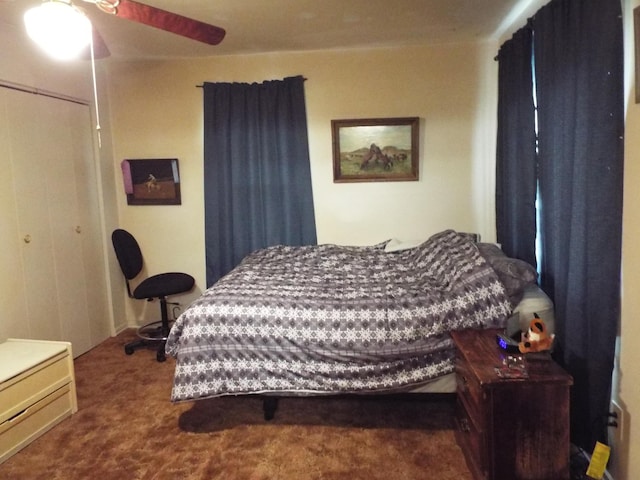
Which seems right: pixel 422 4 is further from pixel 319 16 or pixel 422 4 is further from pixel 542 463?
pixel 542 463

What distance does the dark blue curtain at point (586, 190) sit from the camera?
1776 mm

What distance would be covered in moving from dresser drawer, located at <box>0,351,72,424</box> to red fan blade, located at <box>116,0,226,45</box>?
1.91 m

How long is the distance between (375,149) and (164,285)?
2.11 metres

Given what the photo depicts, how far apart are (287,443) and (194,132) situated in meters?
2.79

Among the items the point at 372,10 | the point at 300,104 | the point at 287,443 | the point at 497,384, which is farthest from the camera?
the point at 300,104

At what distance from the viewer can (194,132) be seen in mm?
4031

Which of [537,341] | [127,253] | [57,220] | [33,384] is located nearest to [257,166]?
[127,253]

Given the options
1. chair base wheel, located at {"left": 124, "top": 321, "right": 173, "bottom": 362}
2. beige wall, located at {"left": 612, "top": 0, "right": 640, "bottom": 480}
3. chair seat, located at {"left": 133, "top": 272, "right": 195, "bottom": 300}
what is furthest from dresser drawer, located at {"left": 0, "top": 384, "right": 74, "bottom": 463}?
beige wall, located at {"left": 612, "top": 0, "right": 640, "bottom": 480}

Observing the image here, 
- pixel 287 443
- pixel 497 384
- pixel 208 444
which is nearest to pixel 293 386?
pixel 287 443

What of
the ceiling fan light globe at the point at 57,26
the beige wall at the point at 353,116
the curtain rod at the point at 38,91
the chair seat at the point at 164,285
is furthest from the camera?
the beige wall at the point at 353,116

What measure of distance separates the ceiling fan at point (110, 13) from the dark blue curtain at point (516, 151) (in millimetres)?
1877

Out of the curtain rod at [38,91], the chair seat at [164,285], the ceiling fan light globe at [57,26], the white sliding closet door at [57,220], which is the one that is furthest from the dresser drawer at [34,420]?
the curtain rod at [38,91]

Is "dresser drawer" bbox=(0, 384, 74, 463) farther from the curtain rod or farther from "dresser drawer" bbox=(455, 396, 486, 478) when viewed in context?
"dresser drawer" bbox=(455, 396, 486, 478)

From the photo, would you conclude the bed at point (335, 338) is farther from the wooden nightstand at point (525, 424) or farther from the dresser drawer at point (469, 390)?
the wooden nightstand at point (525, 424)
